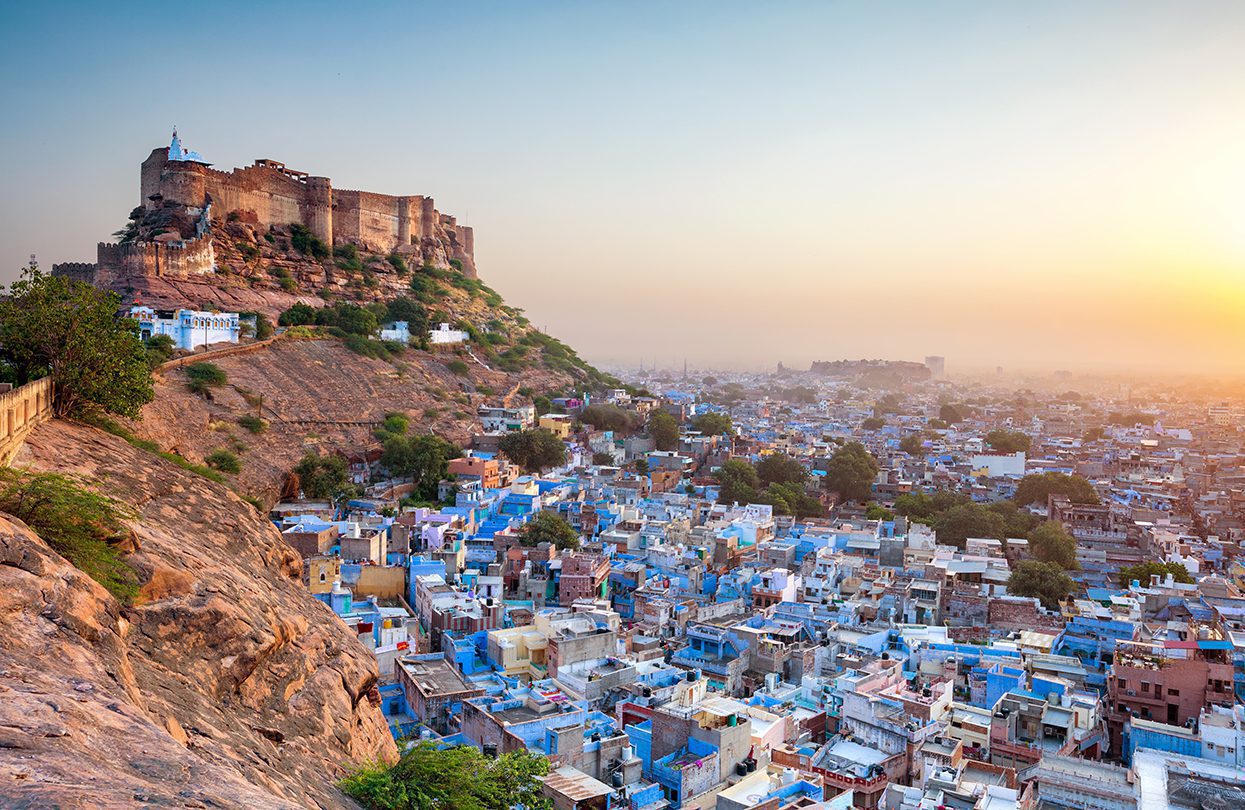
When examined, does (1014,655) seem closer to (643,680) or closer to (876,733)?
Result: (876,733)

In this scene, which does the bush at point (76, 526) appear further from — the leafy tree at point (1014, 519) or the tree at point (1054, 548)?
the leafy tree at point (1014, 519)

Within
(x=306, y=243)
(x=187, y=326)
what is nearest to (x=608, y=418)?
(x=306, y=243)

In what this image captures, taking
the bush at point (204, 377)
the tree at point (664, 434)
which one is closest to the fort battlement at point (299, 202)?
the bush at point (204, 377)

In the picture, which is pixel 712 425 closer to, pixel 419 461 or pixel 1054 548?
pixel 419 461

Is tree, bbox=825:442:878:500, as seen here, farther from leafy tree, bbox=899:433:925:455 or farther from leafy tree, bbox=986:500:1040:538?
leafy tree, bbox=899:433:925:455

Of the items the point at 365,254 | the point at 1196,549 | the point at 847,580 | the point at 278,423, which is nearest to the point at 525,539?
the point at 847,580
